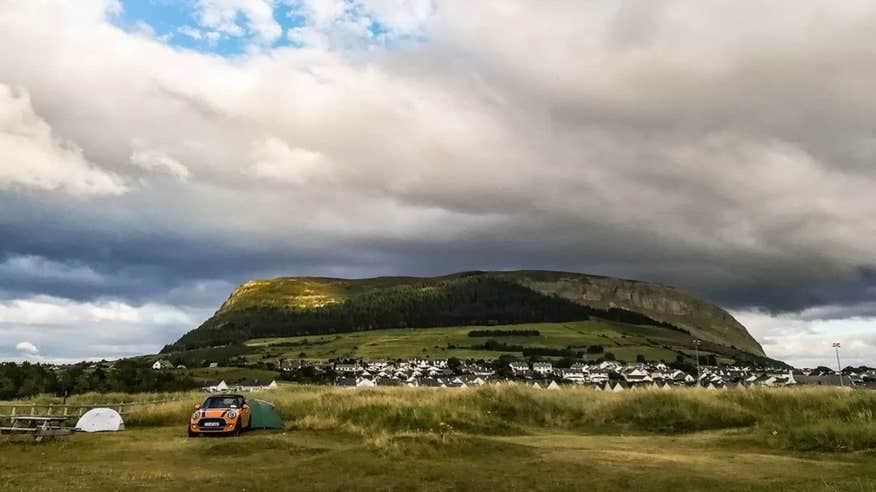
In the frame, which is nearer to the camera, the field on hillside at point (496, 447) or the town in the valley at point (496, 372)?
the field on hillside at point (496, 447)

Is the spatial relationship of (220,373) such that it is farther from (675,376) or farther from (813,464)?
(813,464)

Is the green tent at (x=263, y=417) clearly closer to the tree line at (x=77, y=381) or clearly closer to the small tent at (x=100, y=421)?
the small tent at (x=100, y=421)

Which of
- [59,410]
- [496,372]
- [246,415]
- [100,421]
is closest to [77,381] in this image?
[59,410]

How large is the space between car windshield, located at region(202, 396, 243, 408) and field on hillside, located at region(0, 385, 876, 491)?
2137mm

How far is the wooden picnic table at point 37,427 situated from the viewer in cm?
3259

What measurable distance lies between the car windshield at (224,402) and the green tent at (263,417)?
6.64ft

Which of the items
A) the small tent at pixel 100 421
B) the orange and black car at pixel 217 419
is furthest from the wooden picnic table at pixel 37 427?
the orange and black car at pixel 217 419

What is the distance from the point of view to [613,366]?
576 ft

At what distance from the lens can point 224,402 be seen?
1407 inches

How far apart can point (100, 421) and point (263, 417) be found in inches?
349

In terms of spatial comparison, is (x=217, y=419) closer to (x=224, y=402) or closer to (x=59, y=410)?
(x=224, y=402)

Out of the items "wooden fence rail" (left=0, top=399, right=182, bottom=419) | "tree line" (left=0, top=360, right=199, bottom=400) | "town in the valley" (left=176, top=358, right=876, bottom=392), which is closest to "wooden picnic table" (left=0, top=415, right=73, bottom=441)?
"wooden fence rail" (left=0, top=399, right=182, bottom=419)

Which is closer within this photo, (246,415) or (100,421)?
(246,415)

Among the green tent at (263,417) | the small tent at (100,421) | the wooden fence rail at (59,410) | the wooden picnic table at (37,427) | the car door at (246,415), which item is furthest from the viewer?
the wooden fence rail at (59,410)
